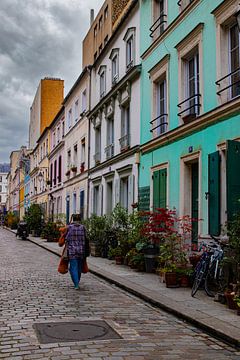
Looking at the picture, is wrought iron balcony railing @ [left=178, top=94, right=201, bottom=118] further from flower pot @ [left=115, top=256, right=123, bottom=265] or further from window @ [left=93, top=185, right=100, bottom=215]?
window @ [left=93, top=185, right=100, bottom=215]

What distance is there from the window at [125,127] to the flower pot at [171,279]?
8972 mm

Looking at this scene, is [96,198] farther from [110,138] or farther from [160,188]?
[160,188]

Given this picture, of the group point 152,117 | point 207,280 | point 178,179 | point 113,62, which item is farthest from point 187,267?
point 113,62

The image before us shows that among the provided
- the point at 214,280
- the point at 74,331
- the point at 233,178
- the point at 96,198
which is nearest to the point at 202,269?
the point at 214,280

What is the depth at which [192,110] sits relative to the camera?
1318 cm

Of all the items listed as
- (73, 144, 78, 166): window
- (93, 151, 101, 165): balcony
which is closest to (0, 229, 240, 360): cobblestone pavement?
(93, 151, 101, 165): balcony

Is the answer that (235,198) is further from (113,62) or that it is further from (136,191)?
(113,62)

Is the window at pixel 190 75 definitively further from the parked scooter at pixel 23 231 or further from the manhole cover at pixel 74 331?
the parked scooter at pixel 23 231

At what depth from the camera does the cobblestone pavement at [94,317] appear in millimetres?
5719

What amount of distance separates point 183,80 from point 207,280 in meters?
6.30

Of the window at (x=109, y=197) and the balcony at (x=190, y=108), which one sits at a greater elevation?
the balcony at (x=190, y=108)

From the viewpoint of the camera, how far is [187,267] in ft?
35.6

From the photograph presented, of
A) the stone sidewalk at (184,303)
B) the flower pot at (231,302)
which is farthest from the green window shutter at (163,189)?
the flower pot at (231,302)

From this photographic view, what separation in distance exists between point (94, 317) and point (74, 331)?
104cm
